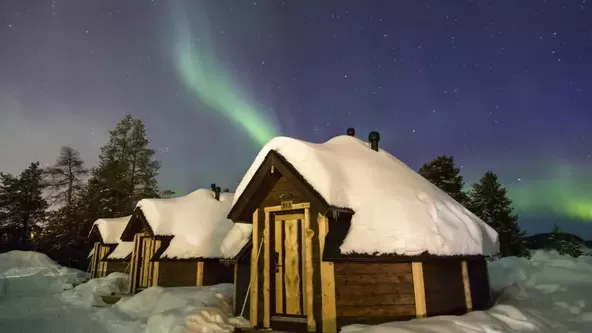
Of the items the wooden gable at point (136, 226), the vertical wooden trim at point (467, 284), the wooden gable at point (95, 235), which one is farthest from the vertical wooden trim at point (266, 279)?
the wooden gable at point (95, 235)

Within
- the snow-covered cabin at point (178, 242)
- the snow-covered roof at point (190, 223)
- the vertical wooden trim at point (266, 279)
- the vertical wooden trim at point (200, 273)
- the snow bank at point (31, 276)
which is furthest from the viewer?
the snow bank at point (31, 276)

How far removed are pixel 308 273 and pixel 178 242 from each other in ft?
32.2

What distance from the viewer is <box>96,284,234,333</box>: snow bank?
8164 mm

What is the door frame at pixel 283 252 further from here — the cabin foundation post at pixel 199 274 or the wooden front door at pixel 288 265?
the cabin foundation post at pixel 199 274

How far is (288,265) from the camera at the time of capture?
330 inches

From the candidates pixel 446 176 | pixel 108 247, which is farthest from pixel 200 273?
pixel 446 176

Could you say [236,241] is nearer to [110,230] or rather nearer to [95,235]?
[110,230]

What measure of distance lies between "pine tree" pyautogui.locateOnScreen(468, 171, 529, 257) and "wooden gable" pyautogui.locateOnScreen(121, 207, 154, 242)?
25266mm

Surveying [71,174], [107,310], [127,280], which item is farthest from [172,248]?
[71,174]

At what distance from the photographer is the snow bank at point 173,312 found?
8.16 metres

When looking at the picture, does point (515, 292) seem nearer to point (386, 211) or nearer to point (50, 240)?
point (386, 211)

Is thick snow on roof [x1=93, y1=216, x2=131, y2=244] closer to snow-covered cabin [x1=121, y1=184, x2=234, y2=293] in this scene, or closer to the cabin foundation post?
snow-covered cabin [x1=121, y1=184, x2=234, y2=293]

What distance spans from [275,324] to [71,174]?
39516mm

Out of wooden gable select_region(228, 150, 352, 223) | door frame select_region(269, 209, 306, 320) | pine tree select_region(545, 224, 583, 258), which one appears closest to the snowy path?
door frame select_region(269, 209, 306, 320)
